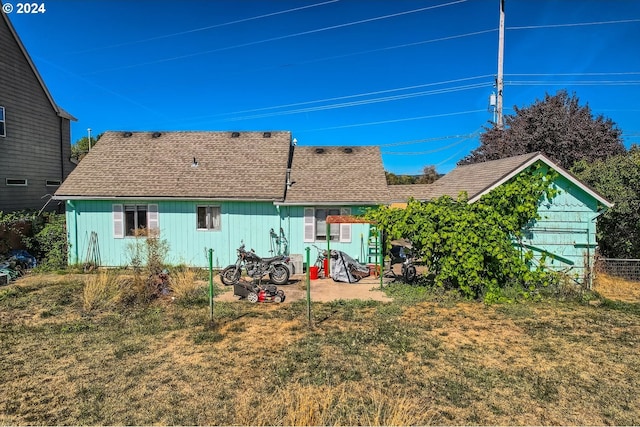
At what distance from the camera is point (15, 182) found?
672 inches

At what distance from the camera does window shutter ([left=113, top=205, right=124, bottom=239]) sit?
14.4 meters

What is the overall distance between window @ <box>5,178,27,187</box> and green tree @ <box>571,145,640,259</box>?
77.1ft

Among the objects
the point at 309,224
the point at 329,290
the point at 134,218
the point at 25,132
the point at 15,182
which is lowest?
the point at 329,290

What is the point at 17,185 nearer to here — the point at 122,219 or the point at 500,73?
the point at 122,219

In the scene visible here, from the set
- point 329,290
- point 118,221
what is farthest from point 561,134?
point 118,221

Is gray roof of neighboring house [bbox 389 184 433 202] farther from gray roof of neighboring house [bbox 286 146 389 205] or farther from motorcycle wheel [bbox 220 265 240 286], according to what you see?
motorcycle wheel [bbox 220 265 240 286]

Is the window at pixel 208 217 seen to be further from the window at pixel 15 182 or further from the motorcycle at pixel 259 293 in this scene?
the window at pixel 15 182

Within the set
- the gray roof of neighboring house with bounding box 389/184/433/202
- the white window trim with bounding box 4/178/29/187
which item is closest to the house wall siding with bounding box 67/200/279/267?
the white window trim with bounding box 4/178/29/187

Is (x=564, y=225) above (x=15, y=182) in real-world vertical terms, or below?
below

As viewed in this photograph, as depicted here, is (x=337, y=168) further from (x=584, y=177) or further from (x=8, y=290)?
(x=8, y=290)

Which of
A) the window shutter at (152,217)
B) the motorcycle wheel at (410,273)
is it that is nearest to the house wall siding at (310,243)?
the motorcycle wheel at (410,273)

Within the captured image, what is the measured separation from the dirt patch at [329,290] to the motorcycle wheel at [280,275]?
20 centimetres

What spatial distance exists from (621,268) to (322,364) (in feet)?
38.3

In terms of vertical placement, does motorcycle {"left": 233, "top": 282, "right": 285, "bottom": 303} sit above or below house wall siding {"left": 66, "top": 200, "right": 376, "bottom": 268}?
below
